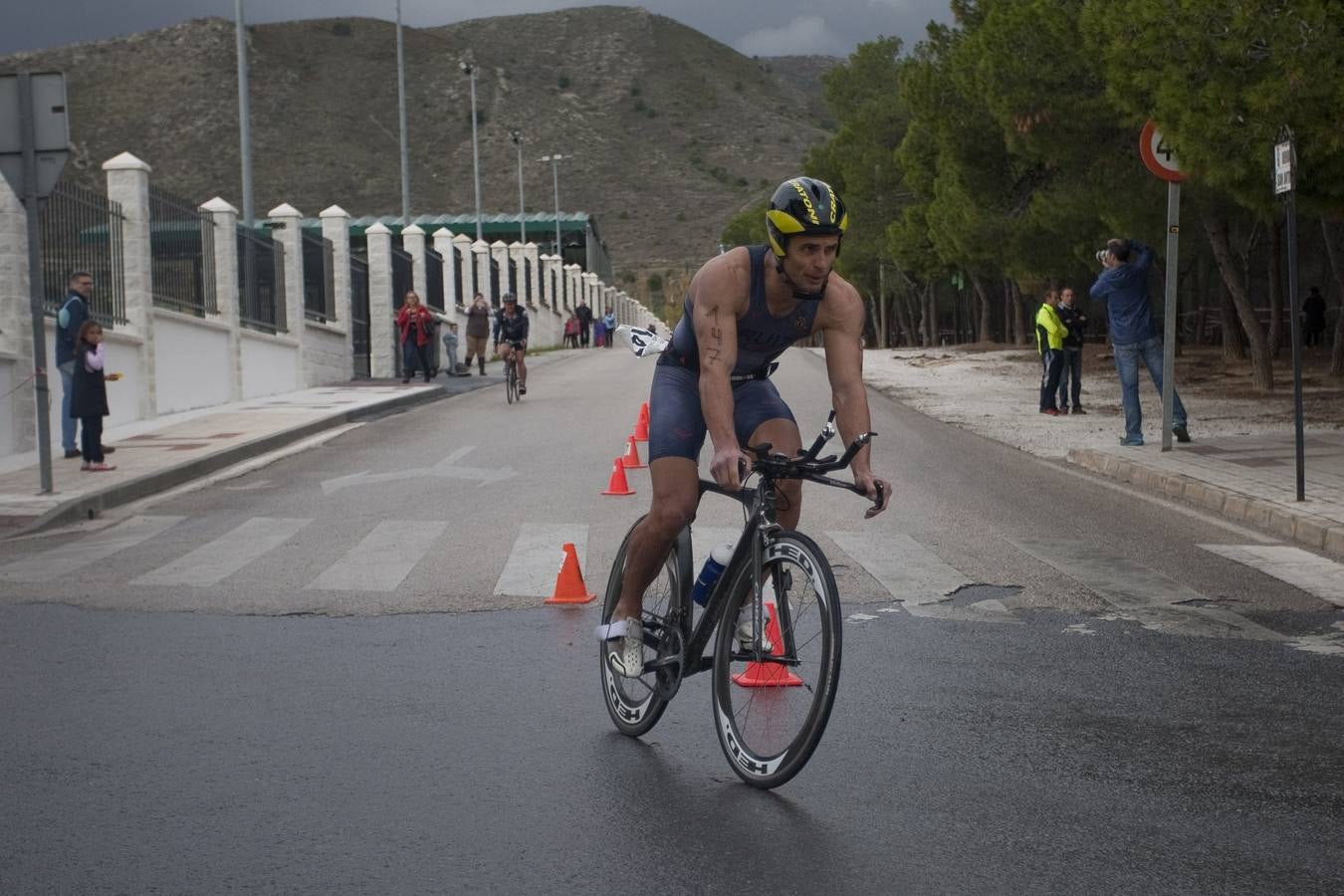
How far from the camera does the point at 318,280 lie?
33500mm

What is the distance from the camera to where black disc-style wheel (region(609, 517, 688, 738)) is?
574cm

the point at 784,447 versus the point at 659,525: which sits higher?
the point at 784,447

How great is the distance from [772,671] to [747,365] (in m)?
1.16

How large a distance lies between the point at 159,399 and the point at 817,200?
774 inches

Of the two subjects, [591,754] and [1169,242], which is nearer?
[591,754]

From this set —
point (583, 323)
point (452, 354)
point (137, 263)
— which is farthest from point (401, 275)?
point (583, 323)

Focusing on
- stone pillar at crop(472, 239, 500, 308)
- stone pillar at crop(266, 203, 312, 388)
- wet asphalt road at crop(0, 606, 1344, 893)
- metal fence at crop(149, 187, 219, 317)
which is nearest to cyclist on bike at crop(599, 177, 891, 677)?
wet asphalt road at crop(0, 606, 1344, 893)

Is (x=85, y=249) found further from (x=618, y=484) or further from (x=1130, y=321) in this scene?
(x=1130, y=321)

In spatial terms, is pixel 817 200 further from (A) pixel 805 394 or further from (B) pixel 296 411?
(A) pixel 805 394

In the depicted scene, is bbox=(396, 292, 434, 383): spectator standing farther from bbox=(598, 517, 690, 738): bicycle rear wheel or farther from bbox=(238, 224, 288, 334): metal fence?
bbox=(598, 517, 690, 738): bicycle rear wheel

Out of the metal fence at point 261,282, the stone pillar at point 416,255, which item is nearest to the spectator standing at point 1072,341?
the metal fence at point 261,282

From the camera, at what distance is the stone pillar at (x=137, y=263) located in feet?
74.2

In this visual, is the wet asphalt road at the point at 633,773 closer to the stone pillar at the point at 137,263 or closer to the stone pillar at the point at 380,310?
the stone pillar at the point at 137,263

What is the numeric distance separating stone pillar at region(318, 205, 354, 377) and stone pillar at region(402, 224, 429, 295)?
20.3 feet
